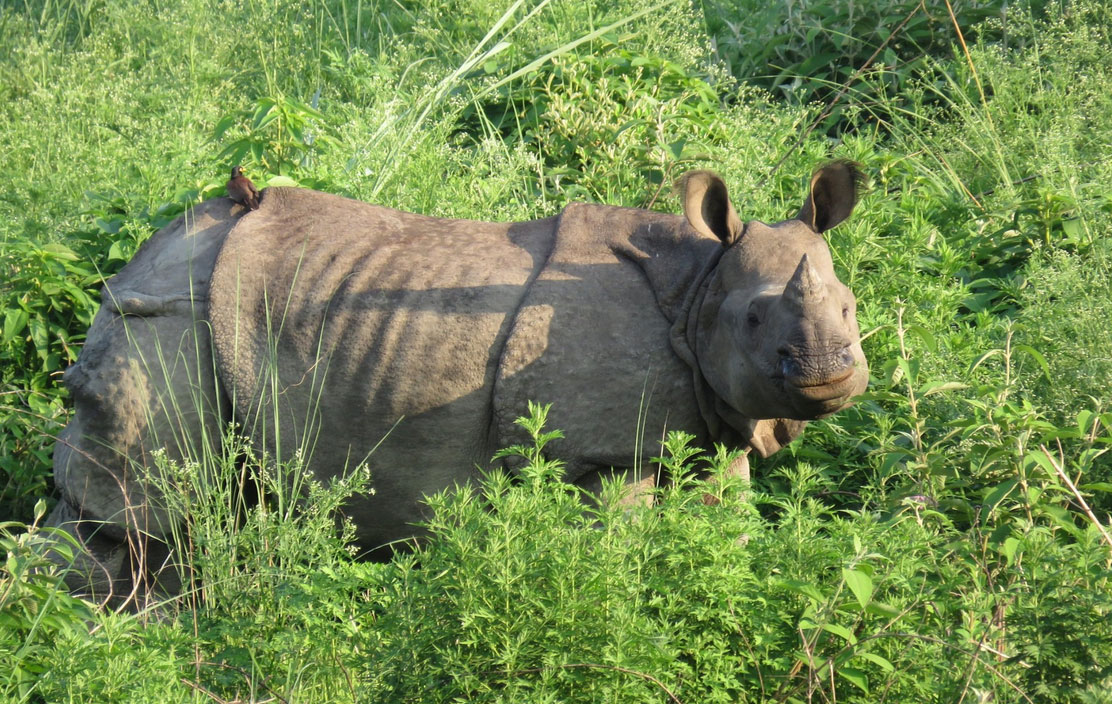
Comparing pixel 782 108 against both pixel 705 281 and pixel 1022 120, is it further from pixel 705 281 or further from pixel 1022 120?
pixel 705 281

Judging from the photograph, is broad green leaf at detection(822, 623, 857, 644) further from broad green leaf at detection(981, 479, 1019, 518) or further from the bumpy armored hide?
the bumpy armored hide

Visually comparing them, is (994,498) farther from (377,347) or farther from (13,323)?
(13,323)

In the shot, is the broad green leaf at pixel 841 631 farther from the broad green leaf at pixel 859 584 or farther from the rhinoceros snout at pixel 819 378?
the rhinoceros snout at pixel 819 378

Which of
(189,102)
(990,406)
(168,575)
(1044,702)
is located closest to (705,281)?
(990,406)

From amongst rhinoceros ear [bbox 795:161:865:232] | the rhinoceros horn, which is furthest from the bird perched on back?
the rhinoceros horn

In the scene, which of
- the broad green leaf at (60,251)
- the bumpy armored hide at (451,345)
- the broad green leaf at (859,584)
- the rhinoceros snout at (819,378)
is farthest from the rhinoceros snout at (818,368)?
the broad green leaf at (60,251)

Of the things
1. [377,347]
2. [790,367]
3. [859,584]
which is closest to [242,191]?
[377,347]

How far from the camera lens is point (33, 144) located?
8578mm

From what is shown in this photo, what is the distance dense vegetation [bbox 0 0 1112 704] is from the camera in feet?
12.3

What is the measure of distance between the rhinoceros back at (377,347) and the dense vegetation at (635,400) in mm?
312

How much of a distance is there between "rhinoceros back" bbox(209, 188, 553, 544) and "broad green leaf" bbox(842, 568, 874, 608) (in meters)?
1.94

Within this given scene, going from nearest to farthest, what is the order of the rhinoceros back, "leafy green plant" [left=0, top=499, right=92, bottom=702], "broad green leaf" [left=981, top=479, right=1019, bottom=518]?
"leafy green plant" [left=0, top=499, right=92, bottom=702] → "broad green leaf" [left=981, top=479, right=1019, bottom=518] → the rhinoceros back

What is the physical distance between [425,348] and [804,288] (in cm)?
153

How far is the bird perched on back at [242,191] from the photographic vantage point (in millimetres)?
5867
